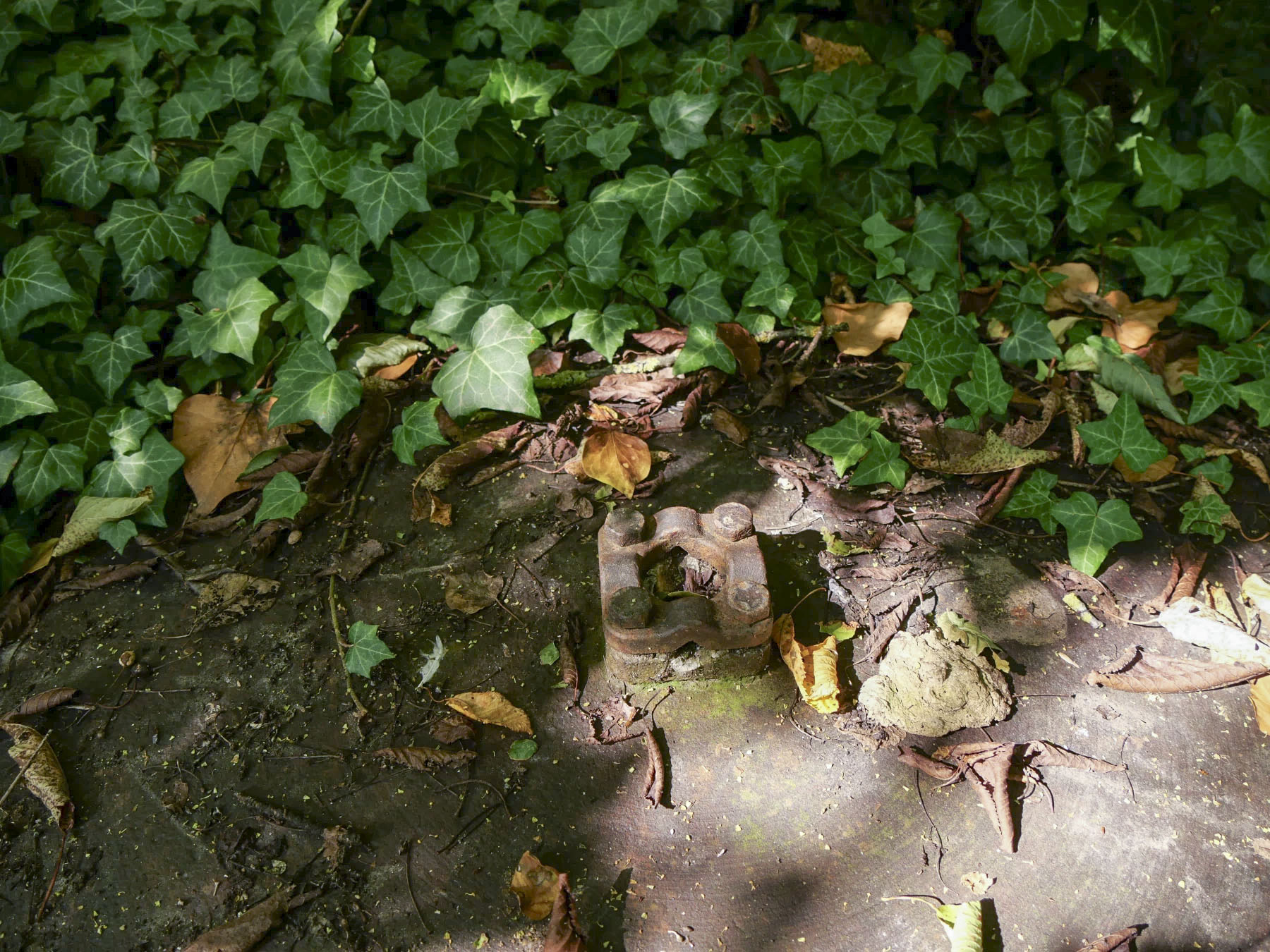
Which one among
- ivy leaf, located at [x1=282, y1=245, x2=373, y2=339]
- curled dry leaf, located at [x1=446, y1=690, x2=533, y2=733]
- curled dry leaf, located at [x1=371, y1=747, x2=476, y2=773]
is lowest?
curled dry leaf, located at [x1=371, y1=747, x2=476, y2=773]

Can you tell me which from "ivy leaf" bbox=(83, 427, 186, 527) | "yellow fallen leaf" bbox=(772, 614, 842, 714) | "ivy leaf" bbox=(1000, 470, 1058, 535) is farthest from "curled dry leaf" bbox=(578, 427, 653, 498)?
"ivy leaf" bbox=(83, 427, 186, 527)

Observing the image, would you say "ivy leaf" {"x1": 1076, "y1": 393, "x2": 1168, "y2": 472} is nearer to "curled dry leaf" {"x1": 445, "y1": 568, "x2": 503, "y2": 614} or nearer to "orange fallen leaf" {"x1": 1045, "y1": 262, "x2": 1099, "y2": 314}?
Answer: "orange fallen leaf" {"x1": 1045, "y1": 262, "x2": 1099, "y2": 314}

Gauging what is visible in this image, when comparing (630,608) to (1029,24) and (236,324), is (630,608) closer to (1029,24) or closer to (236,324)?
(236,324)

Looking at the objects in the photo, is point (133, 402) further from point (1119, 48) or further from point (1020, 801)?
point (1119, 48)

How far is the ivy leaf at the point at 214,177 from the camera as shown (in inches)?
117

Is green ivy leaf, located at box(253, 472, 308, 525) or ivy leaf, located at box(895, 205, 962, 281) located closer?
green ivy leaf, located at box(253, 472, 308, 525)

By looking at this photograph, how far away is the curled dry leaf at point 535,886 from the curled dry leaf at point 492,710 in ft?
1.13

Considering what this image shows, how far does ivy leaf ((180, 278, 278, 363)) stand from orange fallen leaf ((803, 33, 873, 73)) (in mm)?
2375

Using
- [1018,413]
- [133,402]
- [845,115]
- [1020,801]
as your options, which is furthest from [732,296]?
[133,402]

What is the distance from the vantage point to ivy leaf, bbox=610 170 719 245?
2.99 m

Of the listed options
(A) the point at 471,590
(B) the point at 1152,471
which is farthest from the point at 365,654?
(B) the point at 1152,471

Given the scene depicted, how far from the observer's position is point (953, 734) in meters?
2.07

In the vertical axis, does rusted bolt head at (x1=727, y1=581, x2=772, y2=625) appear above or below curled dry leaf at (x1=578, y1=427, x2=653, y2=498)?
above

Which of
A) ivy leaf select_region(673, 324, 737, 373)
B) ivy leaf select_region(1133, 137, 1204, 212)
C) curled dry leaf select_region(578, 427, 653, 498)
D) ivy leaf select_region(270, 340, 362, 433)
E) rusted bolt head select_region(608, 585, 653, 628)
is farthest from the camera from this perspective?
ivy leaf select_region(1133, 137, 1204, 212)
